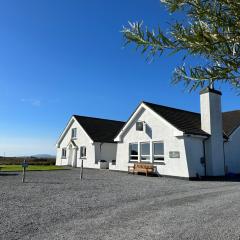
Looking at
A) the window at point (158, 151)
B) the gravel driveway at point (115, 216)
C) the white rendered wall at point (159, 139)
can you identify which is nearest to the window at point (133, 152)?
the white rendered wall at point (159, 139)

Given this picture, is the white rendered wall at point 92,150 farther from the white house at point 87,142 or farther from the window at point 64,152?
the window at point 64,152

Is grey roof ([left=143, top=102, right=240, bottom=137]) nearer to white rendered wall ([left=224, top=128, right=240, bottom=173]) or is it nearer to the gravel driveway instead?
white rendered wall ([left=224, top=128, right=240, bottom=173])

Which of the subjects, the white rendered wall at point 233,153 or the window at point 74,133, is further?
the window at point 74,133

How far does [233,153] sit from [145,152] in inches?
313

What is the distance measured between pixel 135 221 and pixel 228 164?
1911 centimetres

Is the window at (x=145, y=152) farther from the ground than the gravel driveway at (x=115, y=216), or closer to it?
farther from the ground

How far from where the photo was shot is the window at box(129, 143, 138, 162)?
2541 cm

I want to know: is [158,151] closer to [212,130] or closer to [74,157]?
[212,130]

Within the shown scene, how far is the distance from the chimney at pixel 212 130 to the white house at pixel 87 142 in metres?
10.7

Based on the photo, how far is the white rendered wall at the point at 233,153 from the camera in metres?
24.2

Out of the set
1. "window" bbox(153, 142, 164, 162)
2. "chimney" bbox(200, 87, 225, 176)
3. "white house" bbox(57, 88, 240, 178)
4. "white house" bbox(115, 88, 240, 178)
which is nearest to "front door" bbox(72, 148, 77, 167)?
"white house" bbox(57, 88, 240, 178)

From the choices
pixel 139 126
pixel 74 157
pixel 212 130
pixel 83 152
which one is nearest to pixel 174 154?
pixel 212 130

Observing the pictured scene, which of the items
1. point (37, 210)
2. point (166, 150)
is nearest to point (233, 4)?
point (37, 210)

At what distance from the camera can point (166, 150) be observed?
22031mm
